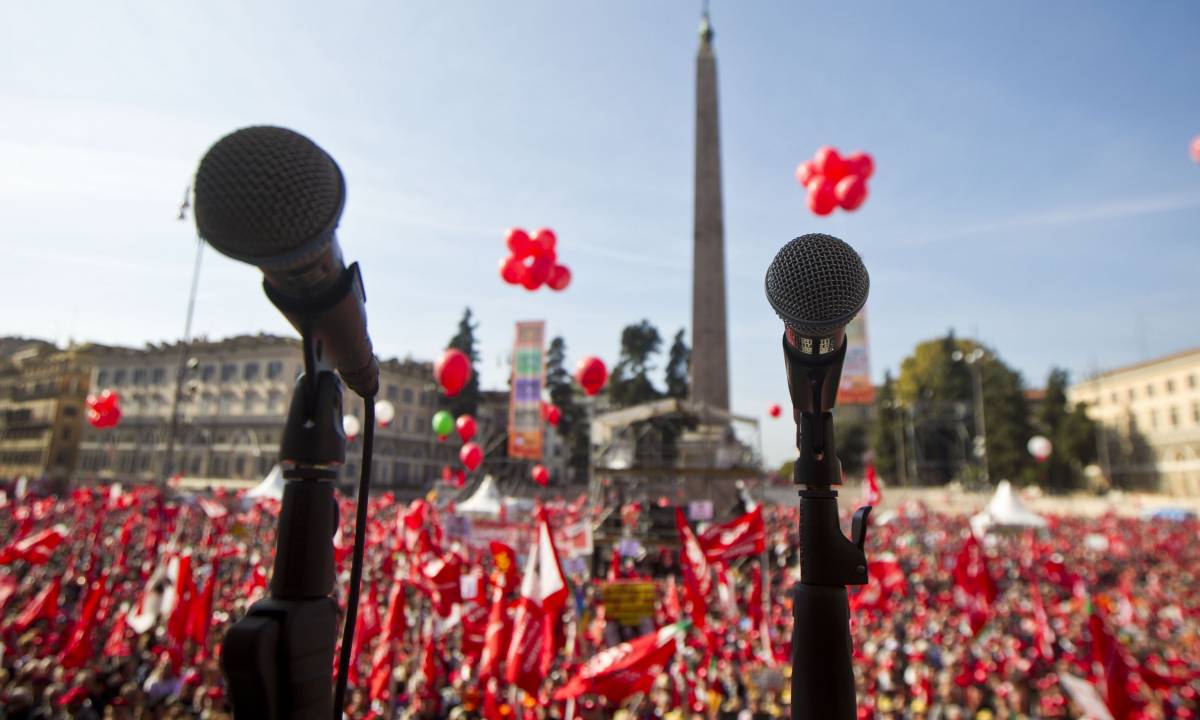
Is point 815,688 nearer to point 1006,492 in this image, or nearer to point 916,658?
point 916,658

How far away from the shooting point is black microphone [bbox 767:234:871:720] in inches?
59.5

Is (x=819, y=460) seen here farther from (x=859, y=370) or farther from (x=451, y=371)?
(x=859, y=370)

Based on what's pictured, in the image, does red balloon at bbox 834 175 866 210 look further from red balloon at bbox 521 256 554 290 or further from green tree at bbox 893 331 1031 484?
green tree at bbox 893 331 1031 484

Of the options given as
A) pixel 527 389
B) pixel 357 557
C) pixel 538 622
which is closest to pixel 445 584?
pixel 538 622

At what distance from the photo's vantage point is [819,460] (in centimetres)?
168

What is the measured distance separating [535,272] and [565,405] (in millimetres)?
39570

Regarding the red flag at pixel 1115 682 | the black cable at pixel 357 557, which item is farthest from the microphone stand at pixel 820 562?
the red flag at pixel 1115 682

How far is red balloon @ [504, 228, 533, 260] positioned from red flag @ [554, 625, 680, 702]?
8900 mm

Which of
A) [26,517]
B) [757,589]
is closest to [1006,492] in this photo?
[757,589]

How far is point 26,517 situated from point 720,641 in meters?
16.4

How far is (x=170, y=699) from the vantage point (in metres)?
7.92

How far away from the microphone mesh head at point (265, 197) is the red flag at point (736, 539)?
852 centimetres

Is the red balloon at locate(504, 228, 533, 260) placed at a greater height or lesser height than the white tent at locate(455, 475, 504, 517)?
greater

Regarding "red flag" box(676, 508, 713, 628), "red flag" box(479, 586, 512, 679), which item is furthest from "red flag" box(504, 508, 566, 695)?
"red flag" box(676, 508, 713, 628)
